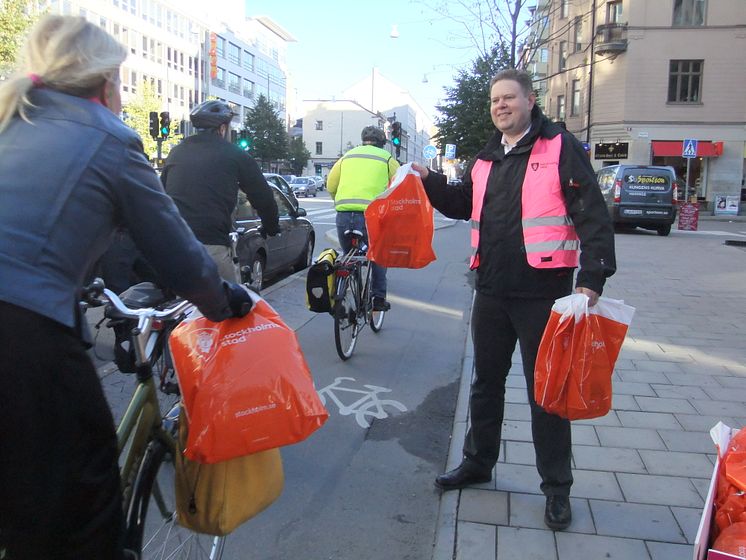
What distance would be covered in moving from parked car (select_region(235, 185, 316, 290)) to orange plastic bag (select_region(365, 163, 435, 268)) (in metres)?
3.16

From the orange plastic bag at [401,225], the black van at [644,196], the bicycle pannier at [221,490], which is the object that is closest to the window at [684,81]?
the black van at [644,196]

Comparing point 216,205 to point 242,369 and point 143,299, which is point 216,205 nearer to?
point 143,299

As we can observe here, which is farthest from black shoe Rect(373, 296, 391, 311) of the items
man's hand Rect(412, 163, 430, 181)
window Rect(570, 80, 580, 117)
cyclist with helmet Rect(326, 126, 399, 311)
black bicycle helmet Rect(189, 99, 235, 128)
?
window Rect(570, 80, 580, 117)

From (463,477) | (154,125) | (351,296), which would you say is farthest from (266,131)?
(463,477)

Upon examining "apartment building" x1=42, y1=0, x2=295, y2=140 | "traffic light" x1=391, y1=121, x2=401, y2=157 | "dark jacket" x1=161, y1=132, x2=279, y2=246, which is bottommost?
"dark jacket" x1=161, y1=132, x2=279, y2=246

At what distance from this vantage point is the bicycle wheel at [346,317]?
564 cm

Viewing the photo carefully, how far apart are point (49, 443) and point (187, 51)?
223 feet

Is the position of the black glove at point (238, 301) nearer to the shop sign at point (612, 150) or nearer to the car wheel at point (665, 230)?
the car wheel at point (665, 230)

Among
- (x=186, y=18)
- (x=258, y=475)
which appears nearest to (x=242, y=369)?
(x=258, y=475)

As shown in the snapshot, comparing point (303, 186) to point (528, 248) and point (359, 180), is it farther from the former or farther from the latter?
point (528, 248)

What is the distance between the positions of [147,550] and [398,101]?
4490 inches

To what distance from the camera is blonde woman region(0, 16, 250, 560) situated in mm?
1492

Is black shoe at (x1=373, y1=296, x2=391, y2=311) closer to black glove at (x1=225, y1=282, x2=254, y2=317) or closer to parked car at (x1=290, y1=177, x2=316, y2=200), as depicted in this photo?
black glove at (x1=225, y1=282, x2=254, y2=317)

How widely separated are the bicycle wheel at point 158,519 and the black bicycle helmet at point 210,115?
2649mm
